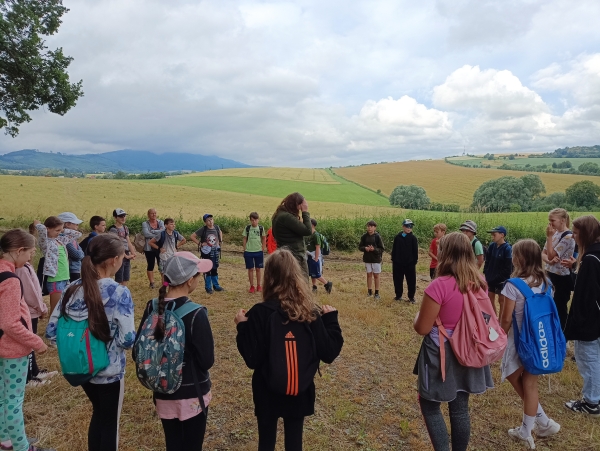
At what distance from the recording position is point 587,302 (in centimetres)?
384

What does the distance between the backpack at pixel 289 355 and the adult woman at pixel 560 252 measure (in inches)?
188

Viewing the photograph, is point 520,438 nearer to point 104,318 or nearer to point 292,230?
point 292,230

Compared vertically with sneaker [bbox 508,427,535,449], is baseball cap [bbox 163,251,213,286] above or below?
above

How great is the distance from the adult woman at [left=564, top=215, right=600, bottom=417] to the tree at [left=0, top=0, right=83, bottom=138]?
45.7ft

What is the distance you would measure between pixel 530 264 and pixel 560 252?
2.62m

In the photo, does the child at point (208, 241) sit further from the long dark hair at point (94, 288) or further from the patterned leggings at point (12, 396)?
the long dark hair at point (94, 288)

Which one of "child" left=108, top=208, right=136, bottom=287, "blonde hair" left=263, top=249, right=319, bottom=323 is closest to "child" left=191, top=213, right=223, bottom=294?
"child" left=108, top=208, right=136, bottom=287

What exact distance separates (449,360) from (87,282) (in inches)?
102

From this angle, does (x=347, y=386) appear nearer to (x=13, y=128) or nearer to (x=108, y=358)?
(x=108, y=358)

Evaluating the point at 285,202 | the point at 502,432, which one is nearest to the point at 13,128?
the point at 285,202

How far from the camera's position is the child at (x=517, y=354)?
331 centimetres

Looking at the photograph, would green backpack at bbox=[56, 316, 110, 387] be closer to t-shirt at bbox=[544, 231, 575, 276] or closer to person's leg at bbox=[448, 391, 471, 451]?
person's leg at bbox=[448, 391, 471, 451]

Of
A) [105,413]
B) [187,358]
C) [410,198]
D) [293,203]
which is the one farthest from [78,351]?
[410,198]

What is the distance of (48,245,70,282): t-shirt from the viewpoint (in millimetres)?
5531
